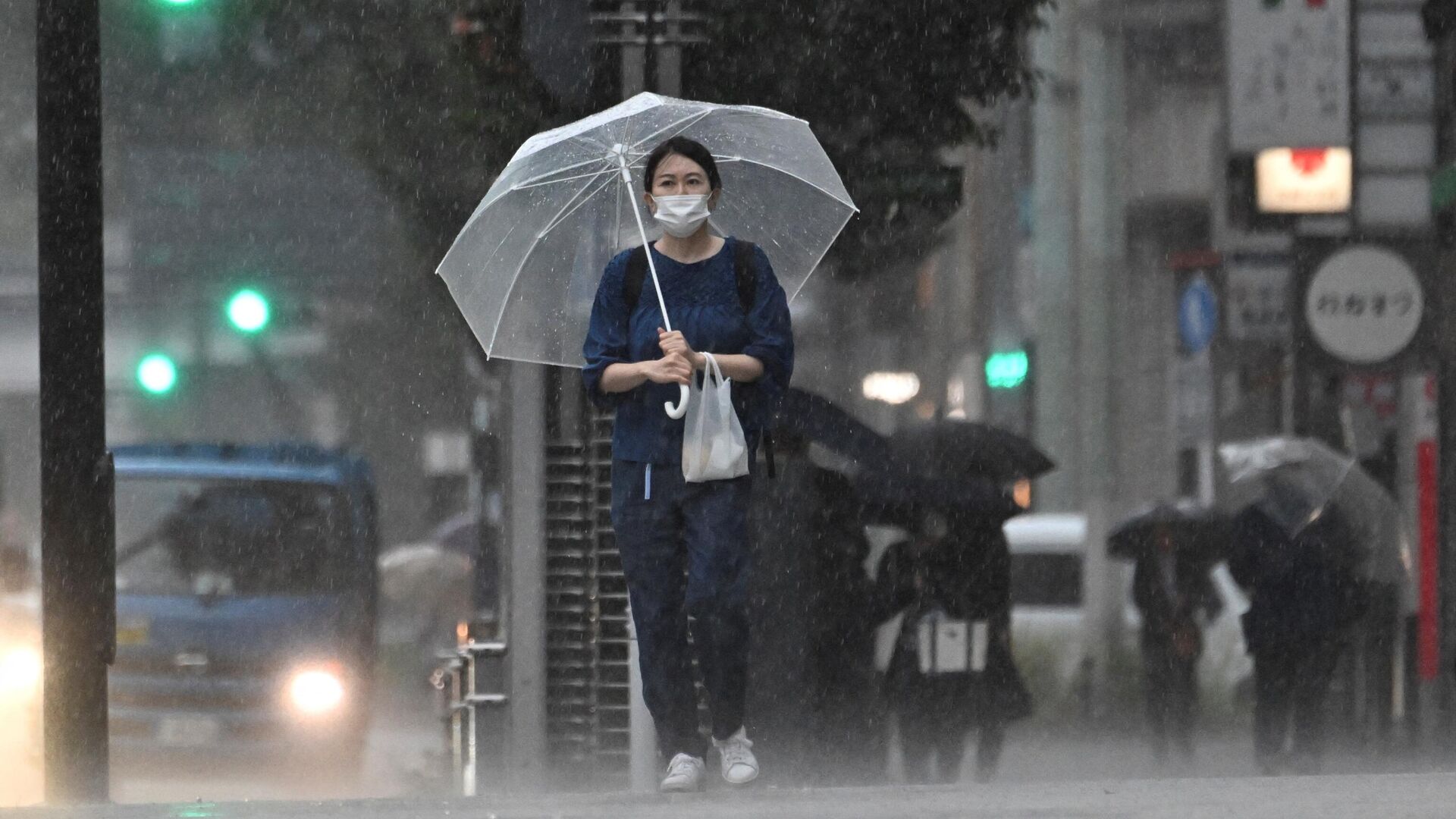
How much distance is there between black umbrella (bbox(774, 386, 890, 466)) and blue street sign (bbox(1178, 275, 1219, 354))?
1586 mm

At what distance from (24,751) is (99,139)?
5.49 meters

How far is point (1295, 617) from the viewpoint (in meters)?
9.70

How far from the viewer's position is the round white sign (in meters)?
9.87

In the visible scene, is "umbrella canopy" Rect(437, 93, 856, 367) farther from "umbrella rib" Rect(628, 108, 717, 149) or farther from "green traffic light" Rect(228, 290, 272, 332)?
"green traffic light" Rect(228, 290, 272, 332)

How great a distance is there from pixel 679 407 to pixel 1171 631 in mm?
4901

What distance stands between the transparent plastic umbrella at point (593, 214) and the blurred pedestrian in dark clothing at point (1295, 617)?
394cm

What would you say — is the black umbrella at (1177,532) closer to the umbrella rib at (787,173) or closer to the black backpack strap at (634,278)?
the umbrella rib at (787,173)

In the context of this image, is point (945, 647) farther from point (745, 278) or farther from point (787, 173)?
point (745, 278)

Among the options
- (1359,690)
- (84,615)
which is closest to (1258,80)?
(1359,690)

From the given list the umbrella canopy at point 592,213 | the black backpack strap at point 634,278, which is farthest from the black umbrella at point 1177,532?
the black backpack strap at point 634,278

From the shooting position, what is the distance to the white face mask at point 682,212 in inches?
222

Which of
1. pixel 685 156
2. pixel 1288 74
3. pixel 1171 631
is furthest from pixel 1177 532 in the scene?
pixel 685 156

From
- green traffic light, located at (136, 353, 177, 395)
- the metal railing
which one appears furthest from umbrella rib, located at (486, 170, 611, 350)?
green traffic light, located at (136, 353, 177, 395)

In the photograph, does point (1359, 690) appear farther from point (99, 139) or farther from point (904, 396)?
point (99, 139)
